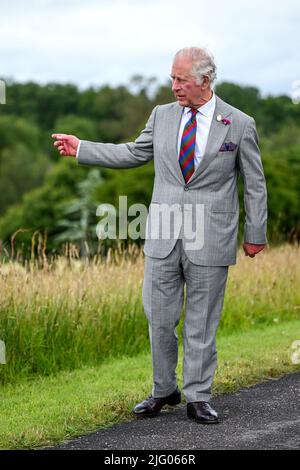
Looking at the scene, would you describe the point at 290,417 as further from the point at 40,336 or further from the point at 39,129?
the point at 39,129

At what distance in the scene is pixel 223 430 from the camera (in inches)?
220

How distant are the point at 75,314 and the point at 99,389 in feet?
4.76

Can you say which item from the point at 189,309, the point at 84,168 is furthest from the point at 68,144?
the point at 84,168

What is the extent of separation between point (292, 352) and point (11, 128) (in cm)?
10297

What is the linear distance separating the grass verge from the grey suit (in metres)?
0.54

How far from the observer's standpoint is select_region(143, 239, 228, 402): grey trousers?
586 centimetres

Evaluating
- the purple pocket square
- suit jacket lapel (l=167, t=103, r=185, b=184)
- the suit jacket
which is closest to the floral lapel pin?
the suit jacket

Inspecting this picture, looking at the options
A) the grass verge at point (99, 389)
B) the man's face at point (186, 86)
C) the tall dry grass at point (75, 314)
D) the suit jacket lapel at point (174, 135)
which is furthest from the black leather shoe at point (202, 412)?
the tall dry grass at point (75, 314)

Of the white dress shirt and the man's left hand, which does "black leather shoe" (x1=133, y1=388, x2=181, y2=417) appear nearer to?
the man's left hand

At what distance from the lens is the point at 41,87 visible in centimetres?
13038

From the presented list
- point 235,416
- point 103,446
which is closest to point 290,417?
point 235,416

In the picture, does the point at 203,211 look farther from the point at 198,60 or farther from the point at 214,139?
the point at 198,60

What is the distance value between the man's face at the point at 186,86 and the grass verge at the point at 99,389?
193 cm
